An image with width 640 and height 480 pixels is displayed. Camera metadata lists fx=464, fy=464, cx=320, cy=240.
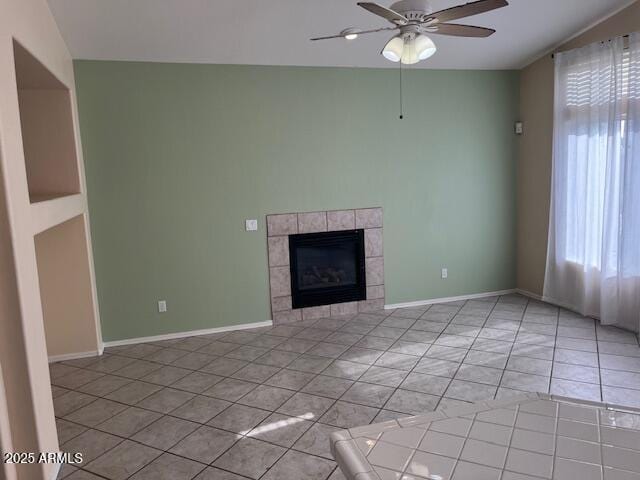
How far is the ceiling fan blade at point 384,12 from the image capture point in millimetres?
2478

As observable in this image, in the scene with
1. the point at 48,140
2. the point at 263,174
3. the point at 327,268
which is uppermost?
the point at 48,140

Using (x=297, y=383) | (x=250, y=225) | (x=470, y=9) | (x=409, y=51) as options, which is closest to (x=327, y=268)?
(x=250, y=225)

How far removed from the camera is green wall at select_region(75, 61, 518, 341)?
445cm

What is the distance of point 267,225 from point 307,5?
214 centimetres

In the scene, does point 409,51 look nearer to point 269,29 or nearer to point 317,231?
point 269,29

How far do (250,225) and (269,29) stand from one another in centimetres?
189

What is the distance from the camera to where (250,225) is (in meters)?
4.86

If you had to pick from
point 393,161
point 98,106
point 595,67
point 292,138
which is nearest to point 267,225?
point 292,138

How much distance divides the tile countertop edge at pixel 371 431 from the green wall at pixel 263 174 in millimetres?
3778

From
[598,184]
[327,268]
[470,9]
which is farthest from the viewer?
[327,268]

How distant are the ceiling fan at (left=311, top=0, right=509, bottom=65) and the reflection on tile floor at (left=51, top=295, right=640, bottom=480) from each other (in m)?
2.34

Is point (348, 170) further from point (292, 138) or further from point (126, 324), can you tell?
point (126, 324)

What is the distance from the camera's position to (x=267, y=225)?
4910 mm

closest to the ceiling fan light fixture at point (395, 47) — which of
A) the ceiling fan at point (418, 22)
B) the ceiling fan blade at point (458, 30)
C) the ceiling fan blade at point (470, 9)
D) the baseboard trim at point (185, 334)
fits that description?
the ceiling fan at point (418, 22)
